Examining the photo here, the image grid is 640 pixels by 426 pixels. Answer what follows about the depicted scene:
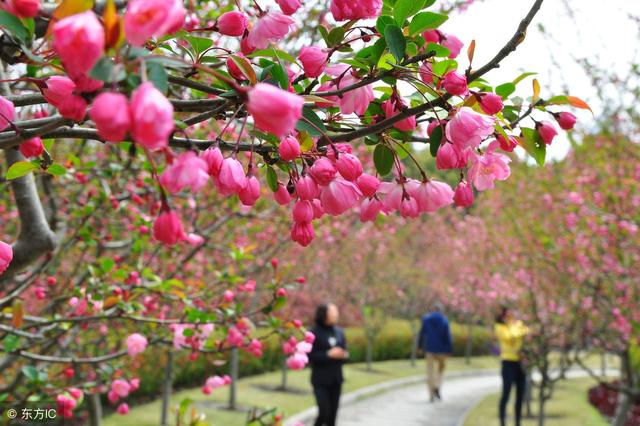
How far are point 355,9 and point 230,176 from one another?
415 millimetres

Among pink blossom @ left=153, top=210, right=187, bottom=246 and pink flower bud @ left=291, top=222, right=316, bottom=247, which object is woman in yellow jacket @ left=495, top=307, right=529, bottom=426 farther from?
pink blossom @ left=153, top=210, right=187, bottom=246

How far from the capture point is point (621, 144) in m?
7.33

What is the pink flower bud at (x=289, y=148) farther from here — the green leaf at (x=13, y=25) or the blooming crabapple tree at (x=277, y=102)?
the green leaf at (x=13, y=25)

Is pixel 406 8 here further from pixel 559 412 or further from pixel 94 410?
pixel 559 412

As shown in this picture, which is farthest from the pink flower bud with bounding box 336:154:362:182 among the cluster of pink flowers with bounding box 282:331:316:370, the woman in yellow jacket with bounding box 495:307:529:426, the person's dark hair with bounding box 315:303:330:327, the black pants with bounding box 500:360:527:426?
the black pants with bounding box 500:360:527:426

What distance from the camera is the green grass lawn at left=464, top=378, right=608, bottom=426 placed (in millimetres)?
8812

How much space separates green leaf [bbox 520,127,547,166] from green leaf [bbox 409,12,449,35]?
0.34 meters

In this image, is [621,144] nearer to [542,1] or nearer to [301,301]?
[542,1]

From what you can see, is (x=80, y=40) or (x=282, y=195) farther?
(x=282, y=195)

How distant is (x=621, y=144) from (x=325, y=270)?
8.19 metres

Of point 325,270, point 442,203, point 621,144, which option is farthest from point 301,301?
point 442,203

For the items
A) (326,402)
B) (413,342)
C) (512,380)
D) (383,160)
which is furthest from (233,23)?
(413,342)

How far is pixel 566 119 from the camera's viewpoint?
1.38 metres

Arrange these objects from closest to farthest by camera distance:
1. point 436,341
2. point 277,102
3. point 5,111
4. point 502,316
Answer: point 277,102 → point 5,111 → point 502,316 → point 436,341
